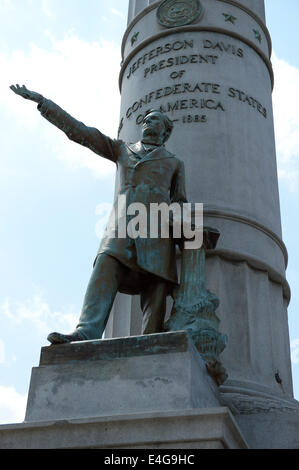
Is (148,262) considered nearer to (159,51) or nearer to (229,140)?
(229,140)

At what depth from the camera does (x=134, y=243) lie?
9.11m

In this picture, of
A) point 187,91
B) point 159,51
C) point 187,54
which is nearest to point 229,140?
point 187,91

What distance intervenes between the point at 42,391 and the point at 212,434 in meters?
2.12

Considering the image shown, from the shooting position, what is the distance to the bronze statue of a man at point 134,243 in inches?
346

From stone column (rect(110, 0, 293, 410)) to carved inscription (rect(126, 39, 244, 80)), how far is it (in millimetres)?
21

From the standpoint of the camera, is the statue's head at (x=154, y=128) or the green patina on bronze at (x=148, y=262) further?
the statue's head at (x=154, y=128)

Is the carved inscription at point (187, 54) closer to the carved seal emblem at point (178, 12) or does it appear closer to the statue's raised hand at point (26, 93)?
the carved seal emblem at point (178, 12)

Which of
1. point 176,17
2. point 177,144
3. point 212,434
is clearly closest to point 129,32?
point 176,17

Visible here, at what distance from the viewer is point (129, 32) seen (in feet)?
49.7

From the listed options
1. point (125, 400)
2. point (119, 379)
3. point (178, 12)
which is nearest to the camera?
point (125, 400)

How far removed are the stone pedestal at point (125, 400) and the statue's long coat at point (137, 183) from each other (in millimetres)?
1350

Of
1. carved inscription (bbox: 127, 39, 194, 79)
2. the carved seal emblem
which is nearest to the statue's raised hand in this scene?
carved inscription (bbox: 127, 39, 194, 79)

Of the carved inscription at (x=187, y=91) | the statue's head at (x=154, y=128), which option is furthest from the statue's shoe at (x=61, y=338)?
the carved inscription at (x=187, y=91)

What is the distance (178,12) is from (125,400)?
9.14 metres
